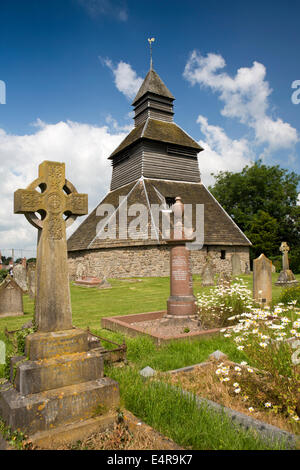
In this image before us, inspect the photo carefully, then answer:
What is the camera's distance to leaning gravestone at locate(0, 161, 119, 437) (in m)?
3.14

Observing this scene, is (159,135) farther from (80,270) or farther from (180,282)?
(180,282)

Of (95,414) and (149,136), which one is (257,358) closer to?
(95,414)

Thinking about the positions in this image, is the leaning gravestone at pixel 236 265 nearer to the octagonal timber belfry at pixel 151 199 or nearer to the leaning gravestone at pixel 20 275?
the octagonal timber belfry at pixel 151 199

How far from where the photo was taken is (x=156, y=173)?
88.1ft

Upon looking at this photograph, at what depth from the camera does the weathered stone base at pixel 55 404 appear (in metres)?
3.02

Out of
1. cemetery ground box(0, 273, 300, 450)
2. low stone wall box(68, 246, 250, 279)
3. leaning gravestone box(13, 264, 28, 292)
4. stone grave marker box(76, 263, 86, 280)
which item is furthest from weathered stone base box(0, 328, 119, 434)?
stone grave marker box(76, 263, 86, 280)

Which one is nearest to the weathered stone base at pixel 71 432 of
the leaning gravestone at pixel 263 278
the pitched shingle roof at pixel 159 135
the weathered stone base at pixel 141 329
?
the weathered stone base at pixel 141 329

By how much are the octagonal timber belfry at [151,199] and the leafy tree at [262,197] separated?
1208 cm

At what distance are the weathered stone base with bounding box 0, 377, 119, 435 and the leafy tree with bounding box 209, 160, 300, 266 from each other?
115 ft

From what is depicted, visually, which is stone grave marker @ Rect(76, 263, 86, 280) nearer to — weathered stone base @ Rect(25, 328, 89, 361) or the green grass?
the green grass

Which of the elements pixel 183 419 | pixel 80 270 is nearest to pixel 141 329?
pixel 183 419
